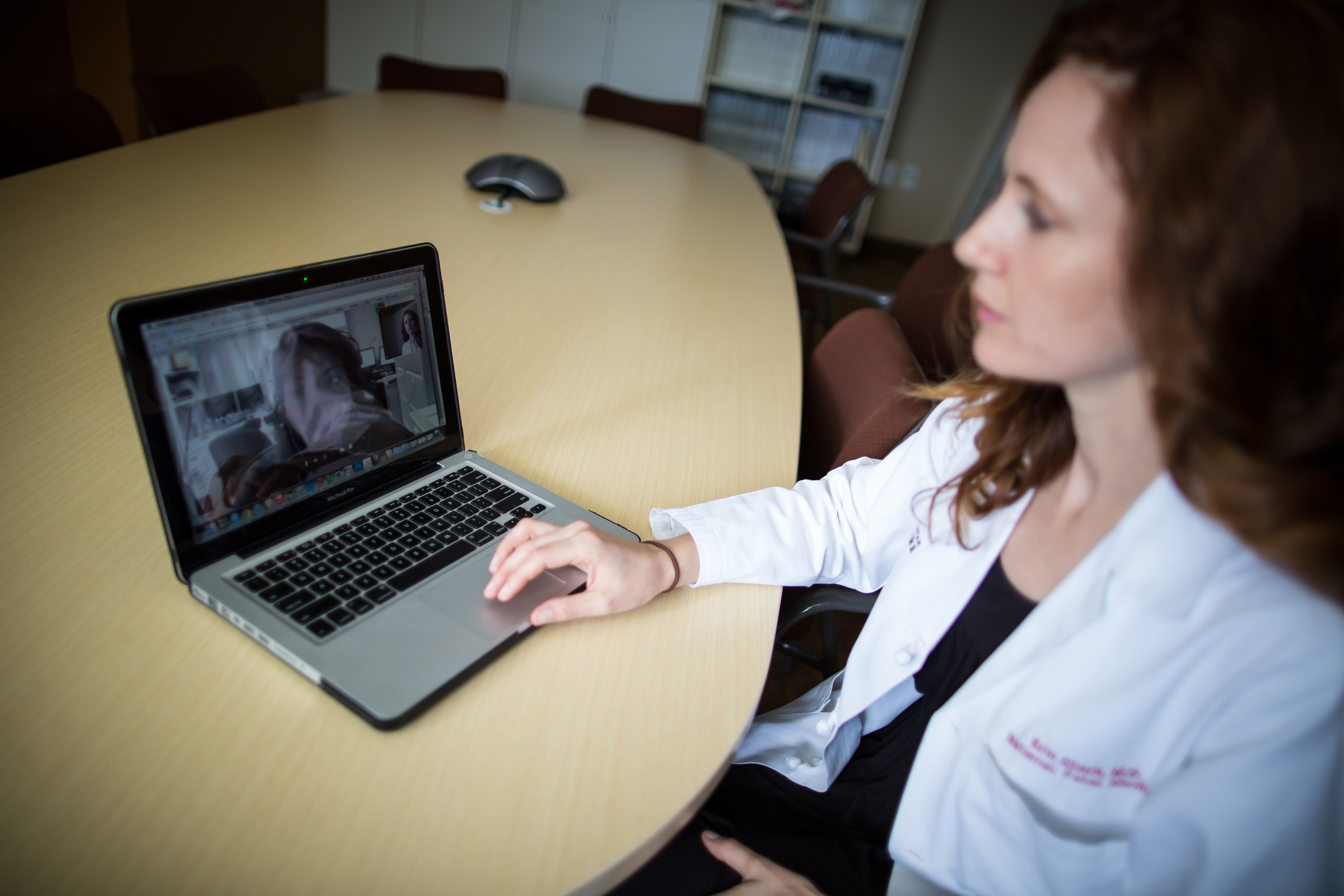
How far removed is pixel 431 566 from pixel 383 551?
5cm

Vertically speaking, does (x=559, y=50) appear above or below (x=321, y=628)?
above

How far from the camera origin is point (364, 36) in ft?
16.2

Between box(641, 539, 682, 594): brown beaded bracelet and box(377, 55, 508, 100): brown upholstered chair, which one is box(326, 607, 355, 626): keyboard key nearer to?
box(641, 539, 682, 594): brown beaded bracelet

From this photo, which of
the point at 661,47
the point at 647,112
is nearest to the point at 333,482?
the point at 647,112

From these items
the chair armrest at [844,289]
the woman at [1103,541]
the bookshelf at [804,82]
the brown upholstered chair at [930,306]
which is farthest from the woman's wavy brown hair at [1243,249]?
the bookshelf at [804,82]

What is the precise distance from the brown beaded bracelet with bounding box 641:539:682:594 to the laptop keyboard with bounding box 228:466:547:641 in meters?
0.15

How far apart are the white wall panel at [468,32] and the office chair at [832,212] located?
2.87 metres

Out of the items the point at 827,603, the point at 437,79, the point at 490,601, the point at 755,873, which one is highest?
the point at 437,79

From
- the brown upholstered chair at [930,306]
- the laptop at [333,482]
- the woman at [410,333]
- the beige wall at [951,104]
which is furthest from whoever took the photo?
the beige wall at [951,104]

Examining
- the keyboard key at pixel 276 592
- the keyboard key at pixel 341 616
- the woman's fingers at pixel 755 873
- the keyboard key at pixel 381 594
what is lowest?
the woman's fingers at pixel 755 873

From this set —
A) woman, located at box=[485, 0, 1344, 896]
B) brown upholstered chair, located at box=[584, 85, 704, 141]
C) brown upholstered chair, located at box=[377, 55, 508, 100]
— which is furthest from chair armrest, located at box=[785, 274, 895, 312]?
brown upholstered chair, located at box=[377, 55, 508, 100]

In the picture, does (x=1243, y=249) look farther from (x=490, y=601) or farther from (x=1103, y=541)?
(x=490, y=601)

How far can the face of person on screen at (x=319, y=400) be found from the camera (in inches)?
29.0

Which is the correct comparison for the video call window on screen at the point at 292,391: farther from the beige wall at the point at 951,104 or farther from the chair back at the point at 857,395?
the beige wall at the point at 951,104
